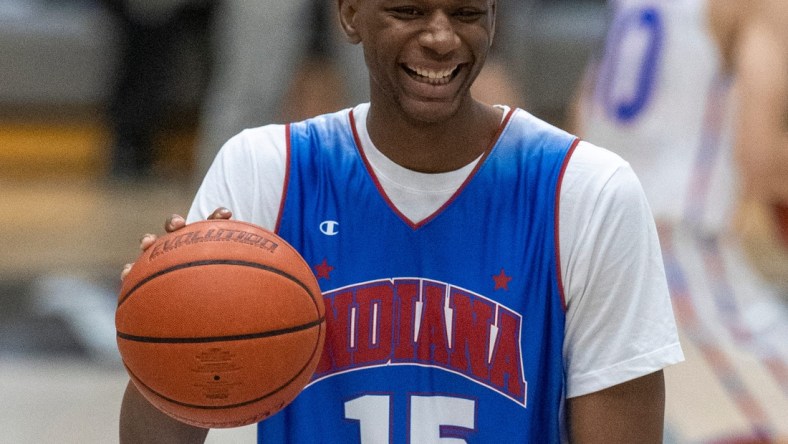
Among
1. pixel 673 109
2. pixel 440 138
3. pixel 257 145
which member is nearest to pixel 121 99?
pixel 673 109

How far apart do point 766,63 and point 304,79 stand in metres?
4.05

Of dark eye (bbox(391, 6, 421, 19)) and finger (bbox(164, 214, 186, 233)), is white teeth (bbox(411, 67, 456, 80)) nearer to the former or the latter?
dark eye (bbox(391, 6, 421, 19))

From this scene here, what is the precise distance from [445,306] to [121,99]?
7260 millimetres

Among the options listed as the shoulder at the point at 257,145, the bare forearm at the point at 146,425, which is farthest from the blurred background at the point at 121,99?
the bare forearm at the point at 146,425

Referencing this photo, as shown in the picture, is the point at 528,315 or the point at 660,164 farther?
the point at 660,164

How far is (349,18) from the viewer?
2.62 m

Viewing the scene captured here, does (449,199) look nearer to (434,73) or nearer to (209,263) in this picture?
(434,73)

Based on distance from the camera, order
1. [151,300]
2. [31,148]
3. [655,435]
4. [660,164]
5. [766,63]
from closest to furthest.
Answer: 1. [151,300]
2. [655,435]
3. [766,63]
4. [660,164]
5. [31,148]

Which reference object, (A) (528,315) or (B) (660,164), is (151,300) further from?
(B) (660,164)

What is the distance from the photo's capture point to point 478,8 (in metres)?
2.44

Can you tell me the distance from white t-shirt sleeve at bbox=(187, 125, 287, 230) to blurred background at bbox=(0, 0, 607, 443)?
15.2ft


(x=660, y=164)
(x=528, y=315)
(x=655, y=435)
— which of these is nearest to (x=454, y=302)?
(x=528, y=315)

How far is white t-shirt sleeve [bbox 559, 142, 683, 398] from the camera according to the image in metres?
2.48

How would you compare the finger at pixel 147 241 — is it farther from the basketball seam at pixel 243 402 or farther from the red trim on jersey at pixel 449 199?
the red trim on jersey at pixel 449 199
